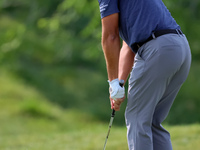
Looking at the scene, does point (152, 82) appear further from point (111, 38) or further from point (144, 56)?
point (111, 38)

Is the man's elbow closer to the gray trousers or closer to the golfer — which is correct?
the golfer

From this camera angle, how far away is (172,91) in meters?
3.06

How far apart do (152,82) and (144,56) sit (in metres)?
Result: 0.18

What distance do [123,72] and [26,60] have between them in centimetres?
1560

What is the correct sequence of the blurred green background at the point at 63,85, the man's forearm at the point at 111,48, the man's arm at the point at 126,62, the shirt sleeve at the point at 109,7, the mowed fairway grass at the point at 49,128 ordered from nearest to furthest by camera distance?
the shirt sleeve at the point at 109,7 < the man's forearm at the point at 111,48 < the man's arm at the point at 126,62 < the mowed fairway grass at the point at 49,128 < the blurred green background at the point at 63,85

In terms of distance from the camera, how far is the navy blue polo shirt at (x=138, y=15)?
9.30 ft

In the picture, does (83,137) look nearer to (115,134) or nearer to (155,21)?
(115,134)

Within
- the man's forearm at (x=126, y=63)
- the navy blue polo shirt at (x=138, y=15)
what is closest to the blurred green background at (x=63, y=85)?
the man's forearm at (x=126, y=63)

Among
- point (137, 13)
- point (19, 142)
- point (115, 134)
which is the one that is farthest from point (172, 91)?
point (19, 142)

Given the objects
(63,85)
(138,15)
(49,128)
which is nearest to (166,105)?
(138,15)

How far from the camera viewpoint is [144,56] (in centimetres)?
291

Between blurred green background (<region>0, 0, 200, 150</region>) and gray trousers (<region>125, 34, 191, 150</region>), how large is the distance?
2.07 m

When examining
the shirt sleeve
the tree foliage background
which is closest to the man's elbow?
the shirt sleeve

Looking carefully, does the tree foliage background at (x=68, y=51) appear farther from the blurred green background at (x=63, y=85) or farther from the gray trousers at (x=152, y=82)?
the gray trousers at (x=152, y=82)
